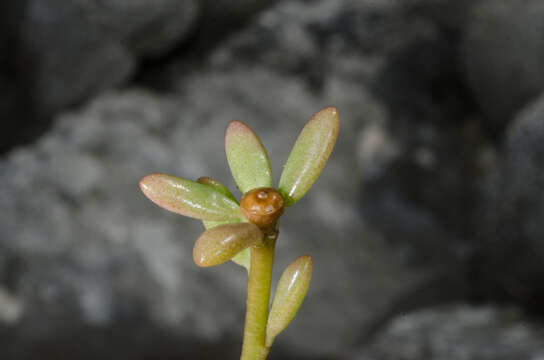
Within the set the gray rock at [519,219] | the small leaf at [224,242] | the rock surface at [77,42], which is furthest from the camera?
the rock surface at [77,42]

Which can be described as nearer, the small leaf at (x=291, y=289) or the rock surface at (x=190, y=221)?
the small leaf at (x=291, y=289)

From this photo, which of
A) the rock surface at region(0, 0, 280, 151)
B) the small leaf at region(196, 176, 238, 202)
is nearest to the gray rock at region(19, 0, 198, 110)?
the rock surface at region(0, 0, 280, 151)

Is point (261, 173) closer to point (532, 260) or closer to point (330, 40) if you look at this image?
point (532, 260)

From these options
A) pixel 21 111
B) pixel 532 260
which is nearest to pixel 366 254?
pixel 532 260

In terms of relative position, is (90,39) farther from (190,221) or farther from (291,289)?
(291,289)

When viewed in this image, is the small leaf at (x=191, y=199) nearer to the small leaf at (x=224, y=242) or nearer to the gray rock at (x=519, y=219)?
the small leaf at (x=224, y=242)

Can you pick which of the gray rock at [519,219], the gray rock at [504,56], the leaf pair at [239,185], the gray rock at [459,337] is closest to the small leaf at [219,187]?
the leaf pair at [239,185]

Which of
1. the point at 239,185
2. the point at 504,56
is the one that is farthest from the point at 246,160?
the point at 504,56
